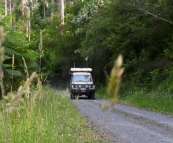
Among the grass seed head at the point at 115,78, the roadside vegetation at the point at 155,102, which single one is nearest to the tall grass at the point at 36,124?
the grass seed head at the point at 115,78

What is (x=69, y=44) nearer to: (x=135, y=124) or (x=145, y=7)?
(x=145, y=7)

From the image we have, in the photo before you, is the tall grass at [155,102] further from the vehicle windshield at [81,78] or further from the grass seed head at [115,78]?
the grass seed head at [115,78]

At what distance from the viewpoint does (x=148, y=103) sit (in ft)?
64.2

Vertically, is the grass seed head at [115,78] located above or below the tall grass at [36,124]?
above

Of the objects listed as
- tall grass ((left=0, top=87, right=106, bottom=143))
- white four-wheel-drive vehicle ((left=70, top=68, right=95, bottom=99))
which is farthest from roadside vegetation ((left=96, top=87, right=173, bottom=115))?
tall grass ((left=0, top=87, right=106, bottom=143))

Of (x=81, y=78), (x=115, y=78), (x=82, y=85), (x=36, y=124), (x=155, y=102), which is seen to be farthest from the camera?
(x=81, y=78)

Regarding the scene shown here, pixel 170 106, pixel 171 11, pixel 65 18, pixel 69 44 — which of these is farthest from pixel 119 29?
pixel 65 18

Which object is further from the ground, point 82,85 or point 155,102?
point 82,85

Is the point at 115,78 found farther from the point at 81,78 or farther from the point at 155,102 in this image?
the point at 81,78

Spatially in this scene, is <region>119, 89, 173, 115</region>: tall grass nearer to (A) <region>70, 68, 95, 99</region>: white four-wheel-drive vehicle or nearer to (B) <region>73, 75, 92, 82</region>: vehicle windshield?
(A) <region>70, 68, 95, 99</region>: white four-wheel-drive vehicle

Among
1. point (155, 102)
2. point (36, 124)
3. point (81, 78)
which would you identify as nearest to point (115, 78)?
point (36, 124)

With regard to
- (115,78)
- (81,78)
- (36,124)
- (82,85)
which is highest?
(115,78)

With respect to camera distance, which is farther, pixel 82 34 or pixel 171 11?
pixel 82 34

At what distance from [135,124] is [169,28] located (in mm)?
14486
